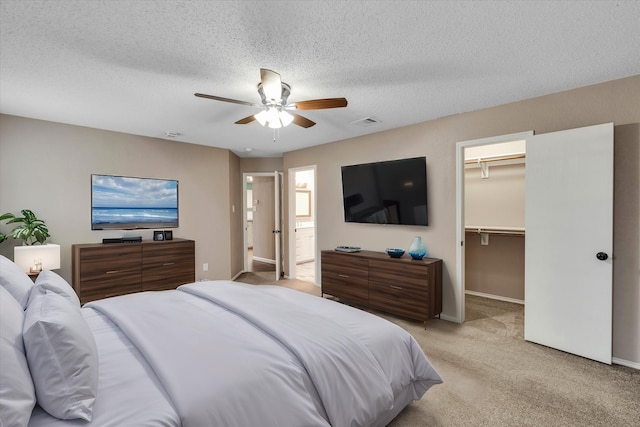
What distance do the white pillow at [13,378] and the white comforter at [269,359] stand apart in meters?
0.23

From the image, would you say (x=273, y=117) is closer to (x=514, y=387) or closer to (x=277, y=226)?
(x=514, y=387)

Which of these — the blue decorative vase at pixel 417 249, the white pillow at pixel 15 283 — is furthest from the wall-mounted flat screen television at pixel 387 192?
the white pillow at pixel 15 283

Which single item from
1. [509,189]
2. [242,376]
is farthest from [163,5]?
[509,189]

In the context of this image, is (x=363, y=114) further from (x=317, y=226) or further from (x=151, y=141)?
(x=151, y=141)

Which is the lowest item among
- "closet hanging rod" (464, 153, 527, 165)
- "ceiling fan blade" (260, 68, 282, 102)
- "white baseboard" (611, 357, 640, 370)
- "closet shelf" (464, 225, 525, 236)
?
"white baseboard" (611, 357, 640, 370)

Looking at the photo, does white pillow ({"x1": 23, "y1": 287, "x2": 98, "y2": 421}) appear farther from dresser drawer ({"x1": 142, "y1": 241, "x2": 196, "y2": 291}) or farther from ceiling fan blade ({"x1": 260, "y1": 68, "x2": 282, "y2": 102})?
dresser drawer ({"x1": 142, "y1": 241, "x2": 196, "y2": 291})

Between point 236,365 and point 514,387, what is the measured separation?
211 cm

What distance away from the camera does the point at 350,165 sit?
461cm

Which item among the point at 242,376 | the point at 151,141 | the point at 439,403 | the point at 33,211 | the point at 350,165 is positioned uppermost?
the point at 151,141

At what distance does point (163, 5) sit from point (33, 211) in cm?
339

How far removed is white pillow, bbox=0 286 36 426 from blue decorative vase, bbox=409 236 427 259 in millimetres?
3324

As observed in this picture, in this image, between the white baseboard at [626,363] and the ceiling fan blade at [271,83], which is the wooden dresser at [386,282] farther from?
the ceiling fan blade at [271,83]

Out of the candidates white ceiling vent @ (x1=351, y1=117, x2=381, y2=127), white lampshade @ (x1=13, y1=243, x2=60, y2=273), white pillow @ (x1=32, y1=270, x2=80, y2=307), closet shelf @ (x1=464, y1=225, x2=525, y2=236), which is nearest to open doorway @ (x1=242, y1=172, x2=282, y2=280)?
white ceiling vent @ (x1=351, y1=117, x2=381, y2=127)

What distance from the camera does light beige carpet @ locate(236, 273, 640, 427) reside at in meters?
1.92
